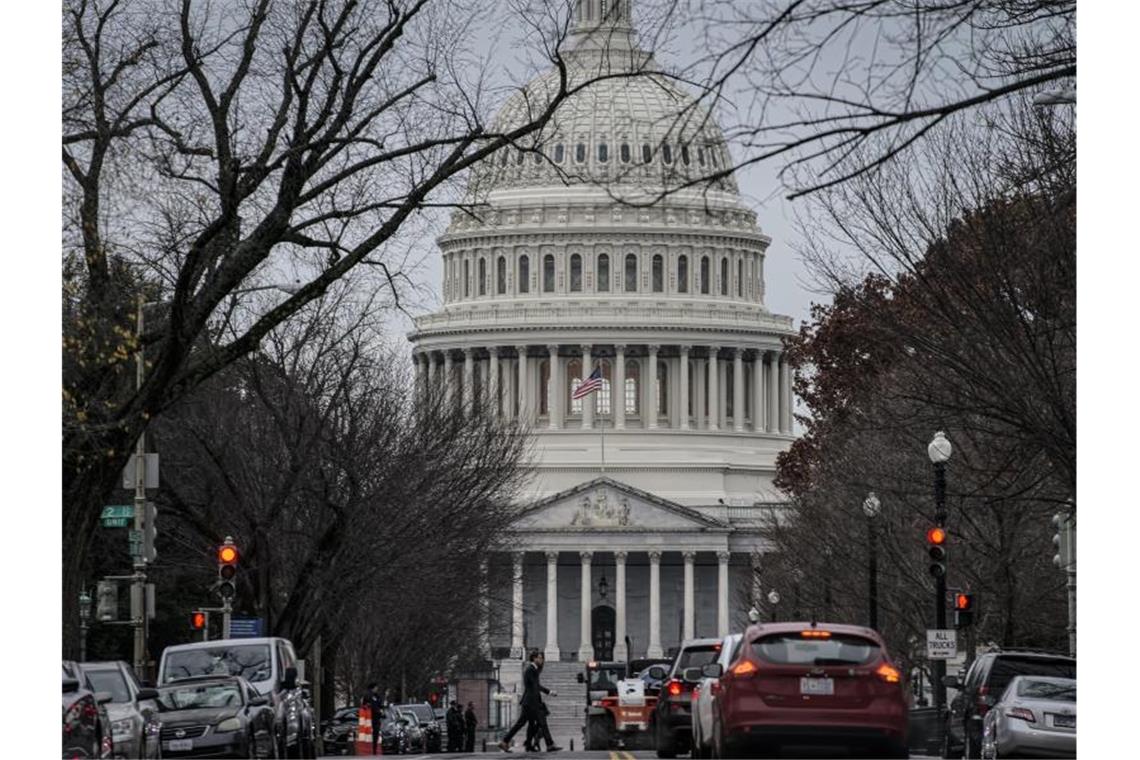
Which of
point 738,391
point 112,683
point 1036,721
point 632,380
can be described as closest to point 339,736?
point 112,683

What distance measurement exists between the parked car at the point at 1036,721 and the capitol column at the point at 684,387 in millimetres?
149146

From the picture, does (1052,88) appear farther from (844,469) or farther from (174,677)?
(844,469)

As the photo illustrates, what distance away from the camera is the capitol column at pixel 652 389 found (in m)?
182

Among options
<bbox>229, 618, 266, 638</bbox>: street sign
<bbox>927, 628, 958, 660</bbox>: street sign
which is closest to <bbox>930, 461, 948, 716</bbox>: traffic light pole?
<bbox>927, 628, 958, 660</bbox>: street sign

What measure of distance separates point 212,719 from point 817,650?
1020 centimetres

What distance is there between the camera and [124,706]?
3173cm

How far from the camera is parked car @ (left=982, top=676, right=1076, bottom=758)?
32.0 meters

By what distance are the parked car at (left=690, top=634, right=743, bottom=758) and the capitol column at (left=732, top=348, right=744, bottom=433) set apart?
150397 mm

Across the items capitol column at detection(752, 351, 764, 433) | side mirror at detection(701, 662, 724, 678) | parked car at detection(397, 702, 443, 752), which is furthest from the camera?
capitol column at detection(752, 351, 764, 433)

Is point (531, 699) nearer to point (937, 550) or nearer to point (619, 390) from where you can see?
point (937, 550)

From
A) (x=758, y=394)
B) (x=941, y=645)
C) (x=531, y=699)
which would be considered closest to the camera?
(x=531, y=699)

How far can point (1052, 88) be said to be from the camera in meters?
34.7

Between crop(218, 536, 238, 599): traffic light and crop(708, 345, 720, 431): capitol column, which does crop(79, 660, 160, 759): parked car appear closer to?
crop(218, 536, 238, 599): traffic light

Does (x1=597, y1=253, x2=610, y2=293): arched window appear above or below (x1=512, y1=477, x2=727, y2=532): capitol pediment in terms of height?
above
